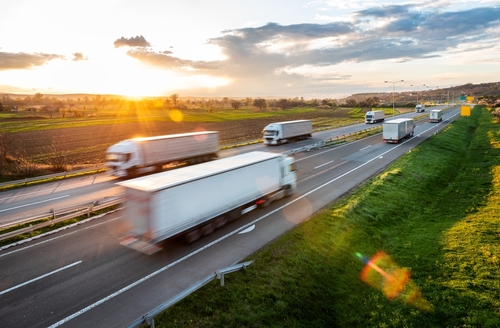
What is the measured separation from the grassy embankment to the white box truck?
23.5 meters

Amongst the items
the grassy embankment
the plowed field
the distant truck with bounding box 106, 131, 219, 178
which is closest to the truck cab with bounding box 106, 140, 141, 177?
the distant truck with bounding box 106, 131, 219, 178

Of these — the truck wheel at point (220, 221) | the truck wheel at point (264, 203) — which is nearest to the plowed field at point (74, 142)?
the truck wheel at point (264, 203)

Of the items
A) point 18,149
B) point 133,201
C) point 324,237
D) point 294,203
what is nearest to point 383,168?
point 294,203

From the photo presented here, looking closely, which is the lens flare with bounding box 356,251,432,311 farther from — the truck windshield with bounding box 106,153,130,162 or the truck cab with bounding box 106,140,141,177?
the truck windshield with bounding box 106,153,130,162

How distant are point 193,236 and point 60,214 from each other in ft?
32.2

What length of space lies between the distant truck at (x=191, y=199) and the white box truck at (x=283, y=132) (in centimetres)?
2735

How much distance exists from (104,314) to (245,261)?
18.0 ft

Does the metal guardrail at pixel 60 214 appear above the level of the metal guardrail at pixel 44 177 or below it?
below

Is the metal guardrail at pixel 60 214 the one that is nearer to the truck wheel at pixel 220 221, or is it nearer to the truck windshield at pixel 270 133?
the truck wheel at pixel 220 221

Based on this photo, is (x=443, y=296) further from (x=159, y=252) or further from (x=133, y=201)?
(x=133, y=201)

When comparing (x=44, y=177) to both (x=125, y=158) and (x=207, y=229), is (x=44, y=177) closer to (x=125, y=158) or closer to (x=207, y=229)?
(x=125, y=158)

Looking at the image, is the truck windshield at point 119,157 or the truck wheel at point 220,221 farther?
the truck windshield at point 119,157

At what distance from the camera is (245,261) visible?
13094 mm

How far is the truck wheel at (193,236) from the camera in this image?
14.3 metres
